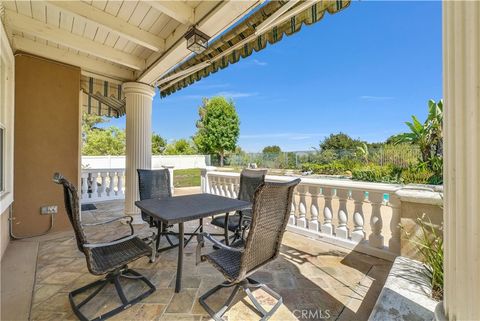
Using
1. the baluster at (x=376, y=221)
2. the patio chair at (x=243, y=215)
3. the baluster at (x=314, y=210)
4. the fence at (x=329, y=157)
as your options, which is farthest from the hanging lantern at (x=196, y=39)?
the fence at (x=329, y=157)

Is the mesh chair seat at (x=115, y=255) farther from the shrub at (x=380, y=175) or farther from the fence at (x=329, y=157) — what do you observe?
the fence at (x=329, y=157)

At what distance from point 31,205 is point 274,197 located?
4187mm

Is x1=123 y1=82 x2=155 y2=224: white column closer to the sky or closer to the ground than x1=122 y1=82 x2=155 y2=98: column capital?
closer to the ground

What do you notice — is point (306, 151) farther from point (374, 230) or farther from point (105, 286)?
point (105, 286)

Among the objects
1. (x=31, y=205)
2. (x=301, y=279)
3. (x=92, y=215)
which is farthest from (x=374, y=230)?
(x=92, y=215)

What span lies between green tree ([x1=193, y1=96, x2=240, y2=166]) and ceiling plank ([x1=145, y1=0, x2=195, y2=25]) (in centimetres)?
2059

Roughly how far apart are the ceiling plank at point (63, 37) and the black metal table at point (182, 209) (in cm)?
261

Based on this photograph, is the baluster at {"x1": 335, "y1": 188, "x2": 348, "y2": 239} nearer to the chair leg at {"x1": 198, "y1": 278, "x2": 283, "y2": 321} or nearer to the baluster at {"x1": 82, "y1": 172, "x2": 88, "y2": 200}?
the chair leg at {"x1": 198, "y1": 278, "x2": 283, "y2": 321}

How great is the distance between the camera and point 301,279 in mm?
2328

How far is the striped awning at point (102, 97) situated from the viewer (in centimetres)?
446

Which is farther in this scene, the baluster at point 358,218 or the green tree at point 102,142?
the green tree at point 102,142

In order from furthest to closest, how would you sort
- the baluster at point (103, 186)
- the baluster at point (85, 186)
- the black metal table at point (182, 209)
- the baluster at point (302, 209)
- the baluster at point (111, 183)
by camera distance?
the baluster at point (111, 183) → the baluster at point (103, 186) → the baluster at point (85, 186) → the baluster at point (302, 209) → the black metal table at point (182, 209)

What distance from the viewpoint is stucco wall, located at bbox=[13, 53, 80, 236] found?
3408 millimetres

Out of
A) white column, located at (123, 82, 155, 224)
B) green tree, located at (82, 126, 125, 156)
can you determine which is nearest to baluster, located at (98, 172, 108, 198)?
white column, located at (123, 82, 155, 224)
